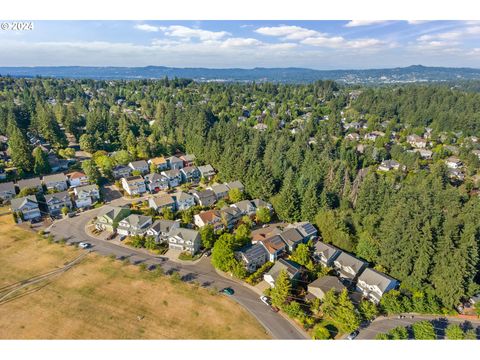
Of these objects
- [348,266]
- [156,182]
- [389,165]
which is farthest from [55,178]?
[389,165]

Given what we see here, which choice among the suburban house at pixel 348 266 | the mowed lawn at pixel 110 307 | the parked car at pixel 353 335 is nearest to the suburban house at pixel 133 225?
the mowed lawn at pixel 110 307

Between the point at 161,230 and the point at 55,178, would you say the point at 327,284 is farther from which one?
the point at 55,178

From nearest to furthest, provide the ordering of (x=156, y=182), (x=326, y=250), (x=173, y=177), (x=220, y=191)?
(x=326, y=250), (x=220, y=191), (x=156, y=182), (x=173, y=177)

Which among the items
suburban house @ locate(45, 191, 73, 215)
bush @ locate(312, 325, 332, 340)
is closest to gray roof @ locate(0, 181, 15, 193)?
suburban house @ locate(45, 191, 73, 215)

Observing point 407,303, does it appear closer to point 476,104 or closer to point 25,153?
point 25,153

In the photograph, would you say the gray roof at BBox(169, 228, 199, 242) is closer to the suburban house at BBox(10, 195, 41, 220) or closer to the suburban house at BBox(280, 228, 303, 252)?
the suburban house at BBox(280, 228, 303, 252)

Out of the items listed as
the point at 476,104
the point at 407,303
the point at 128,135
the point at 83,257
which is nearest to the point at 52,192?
the point at 83,257
